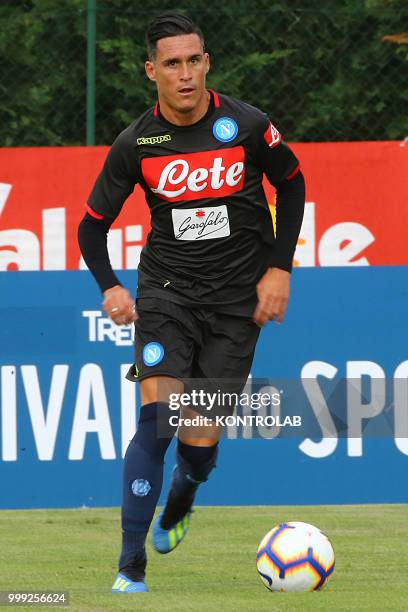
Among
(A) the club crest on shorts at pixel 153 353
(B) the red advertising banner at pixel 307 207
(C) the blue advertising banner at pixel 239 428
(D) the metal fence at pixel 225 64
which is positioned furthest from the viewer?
(D) the metal fence at pixel 225 64

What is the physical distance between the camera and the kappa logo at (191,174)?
18.4 ft

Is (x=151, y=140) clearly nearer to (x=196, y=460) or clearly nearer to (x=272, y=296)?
(x=272, y=296)

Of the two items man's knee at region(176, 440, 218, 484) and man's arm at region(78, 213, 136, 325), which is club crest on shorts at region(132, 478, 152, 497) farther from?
man's arm at region(78, 213, 136, 325)

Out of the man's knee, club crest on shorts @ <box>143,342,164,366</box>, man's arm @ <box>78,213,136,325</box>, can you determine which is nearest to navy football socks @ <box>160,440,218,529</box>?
the man's knee

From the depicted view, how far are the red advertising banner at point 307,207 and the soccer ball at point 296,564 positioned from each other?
3995 mm

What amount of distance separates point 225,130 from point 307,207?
12.1 ft

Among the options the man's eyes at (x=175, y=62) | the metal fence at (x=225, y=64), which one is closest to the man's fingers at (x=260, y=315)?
→ the man's eyes at (x=175, y=62)

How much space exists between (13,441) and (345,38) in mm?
3723

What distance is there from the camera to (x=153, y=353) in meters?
5.50

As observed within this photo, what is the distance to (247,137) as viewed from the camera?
5.71 meters

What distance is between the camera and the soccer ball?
5.34 m

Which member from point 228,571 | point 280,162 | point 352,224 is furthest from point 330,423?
point 280,162

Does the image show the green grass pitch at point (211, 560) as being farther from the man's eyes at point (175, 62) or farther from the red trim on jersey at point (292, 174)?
the man's eyes at point (175, 62)

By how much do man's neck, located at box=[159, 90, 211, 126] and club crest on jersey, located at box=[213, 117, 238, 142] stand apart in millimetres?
76
